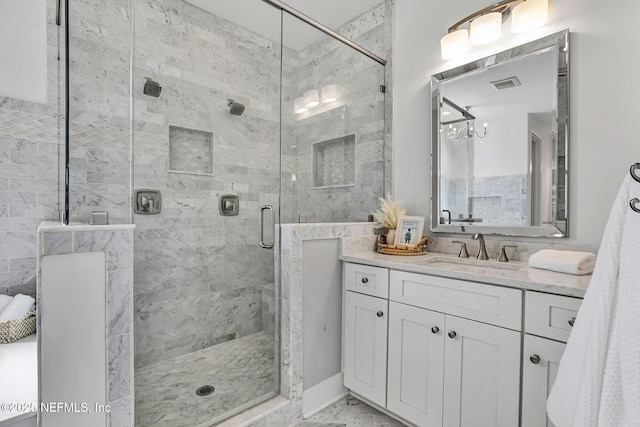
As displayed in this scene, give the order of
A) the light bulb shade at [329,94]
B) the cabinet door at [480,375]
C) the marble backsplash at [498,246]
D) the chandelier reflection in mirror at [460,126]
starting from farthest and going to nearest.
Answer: the light bulb shade at [329,94] → the chandelier reflection in mirror at [460,126] → the marble backsplash at [498,246] → the cabinet door at [480,375]

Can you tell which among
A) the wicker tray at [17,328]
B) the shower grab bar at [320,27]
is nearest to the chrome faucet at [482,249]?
the shower grab bar at [320,27]

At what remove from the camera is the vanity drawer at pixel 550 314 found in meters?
1.05

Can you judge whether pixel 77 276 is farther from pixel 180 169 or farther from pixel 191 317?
pixel 191 317

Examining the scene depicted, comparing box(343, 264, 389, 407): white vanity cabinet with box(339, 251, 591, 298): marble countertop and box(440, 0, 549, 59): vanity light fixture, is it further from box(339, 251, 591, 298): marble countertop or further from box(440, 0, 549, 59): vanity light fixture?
box(440, 0, 549, 59): vanity light fixture

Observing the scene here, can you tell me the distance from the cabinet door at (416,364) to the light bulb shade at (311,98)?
146 cm

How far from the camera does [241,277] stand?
1991 mm

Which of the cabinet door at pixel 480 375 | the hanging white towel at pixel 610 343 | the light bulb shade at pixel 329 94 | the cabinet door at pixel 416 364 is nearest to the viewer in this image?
the hanging white towel at pixel 610 343

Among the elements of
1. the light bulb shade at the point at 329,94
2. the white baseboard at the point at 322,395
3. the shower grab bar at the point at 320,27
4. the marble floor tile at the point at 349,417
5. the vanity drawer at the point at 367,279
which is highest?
the shower grab bar at the point at 320,27

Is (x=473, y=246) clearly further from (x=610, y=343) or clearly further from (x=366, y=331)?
(x=610, y=343)

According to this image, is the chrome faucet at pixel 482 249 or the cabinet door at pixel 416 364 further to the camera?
the chrome faucet at pixel 482 249

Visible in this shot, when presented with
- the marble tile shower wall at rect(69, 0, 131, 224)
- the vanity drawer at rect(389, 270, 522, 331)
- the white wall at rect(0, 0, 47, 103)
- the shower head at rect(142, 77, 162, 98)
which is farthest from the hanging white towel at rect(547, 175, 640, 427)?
the white wall at rect(0, 0, 47, 103)

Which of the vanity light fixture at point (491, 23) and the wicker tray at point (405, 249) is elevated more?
the vanity light fixture at point (491, 23)

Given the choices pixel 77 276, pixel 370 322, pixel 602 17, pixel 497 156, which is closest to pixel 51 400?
pixel 77 276

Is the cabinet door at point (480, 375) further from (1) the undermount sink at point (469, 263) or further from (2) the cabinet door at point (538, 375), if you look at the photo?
(1) the undermount sink at point (469, 263)
